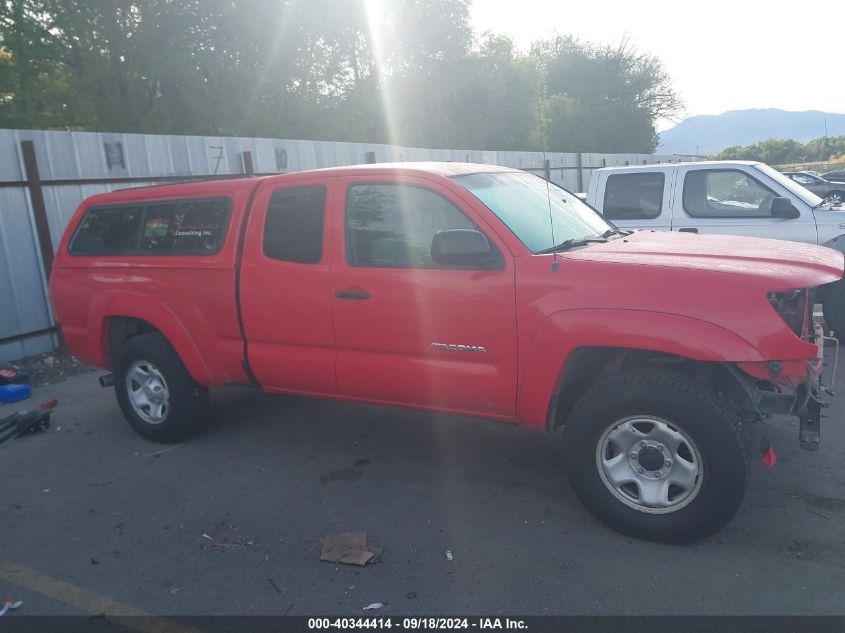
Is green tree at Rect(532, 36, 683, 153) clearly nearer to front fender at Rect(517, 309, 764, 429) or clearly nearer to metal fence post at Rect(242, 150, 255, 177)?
metal fence post at Rect(242, 150, 255, 177)

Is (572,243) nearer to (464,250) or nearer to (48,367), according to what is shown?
(464,250)

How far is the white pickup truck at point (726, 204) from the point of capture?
23.0 feet

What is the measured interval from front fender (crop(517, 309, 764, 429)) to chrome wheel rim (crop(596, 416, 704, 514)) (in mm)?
392

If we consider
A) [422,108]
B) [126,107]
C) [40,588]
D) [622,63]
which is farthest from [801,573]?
[622,63]

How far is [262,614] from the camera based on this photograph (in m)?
3.24

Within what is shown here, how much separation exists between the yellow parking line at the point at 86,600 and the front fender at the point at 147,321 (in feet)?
5.95

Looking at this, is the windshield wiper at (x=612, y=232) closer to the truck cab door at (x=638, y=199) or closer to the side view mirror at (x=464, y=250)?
the side view mirror at (x=464, y=250)

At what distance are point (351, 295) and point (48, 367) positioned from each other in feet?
17.2

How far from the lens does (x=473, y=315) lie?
159 inches

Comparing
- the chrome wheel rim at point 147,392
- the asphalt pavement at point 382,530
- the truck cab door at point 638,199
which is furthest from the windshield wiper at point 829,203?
the chrome wheel rim at point 147,392

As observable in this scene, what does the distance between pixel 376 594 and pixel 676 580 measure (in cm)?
144

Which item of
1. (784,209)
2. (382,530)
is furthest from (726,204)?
(382,530)

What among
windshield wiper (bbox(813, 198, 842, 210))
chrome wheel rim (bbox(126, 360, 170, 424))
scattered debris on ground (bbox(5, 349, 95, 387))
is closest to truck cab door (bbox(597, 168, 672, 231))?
windshield wiper (bbox(813, 198, 842, 210))

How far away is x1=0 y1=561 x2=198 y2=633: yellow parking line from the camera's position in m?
3.21
